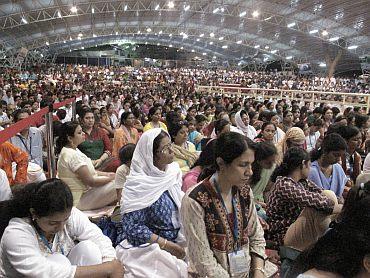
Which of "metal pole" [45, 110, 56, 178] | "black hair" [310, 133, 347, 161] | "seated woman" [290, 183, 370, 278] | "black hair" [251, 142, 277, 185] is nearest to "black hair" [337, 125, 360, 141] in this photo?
"black hair" [310, 133, 347, 161]

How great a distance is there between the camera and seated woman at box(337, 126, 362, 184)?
13.0ft

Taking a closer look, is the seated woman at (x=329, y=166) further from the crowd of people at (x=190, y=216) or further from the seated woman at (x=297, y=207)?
the seated woman at (x=297, y=207)

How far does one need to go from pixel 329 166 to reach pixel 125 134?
276cm

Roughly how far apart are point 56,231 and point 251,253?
962mm

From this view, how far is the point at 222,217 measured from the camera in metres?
1.92

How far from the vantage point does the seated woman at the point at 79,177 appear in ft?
10.8

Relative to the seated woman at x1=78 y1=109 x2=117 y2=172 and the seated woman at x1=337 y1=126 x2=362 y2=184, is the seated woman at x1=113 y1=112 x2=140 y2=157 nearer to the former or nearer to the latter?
the seated woman at x1=78 y1=109 x2=117 y2=172

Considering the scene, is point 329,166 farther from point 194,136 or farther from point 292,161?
point 194,136

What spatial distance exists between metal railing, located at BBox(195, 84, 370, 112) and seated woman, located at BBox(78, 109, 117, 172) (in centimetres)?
639

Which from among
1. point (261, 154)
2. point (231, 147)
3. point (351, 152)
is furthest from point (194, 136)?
point (231, 147)

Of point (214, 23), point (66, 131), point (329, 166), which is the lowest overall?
point (329, 166)

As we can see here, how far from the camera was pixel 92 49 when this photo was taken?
41562 millimetres

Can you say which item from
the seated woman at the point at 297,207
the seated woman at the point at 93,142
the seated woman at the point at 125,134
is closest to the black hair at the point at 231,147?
the seated woman at the point at 297,207

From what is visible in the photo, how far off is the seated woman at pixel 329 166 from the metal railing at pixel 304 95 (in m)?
6.53
